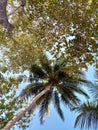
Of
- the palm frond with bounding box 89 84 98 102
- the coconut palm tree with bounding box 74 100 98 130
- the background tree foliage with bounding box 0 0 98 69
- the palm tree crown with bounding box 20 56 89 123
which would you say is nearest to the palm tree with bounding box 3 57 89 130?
the palm tree crown with bounding box 20 56 89 123

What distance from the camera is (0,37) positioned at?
1480 cm

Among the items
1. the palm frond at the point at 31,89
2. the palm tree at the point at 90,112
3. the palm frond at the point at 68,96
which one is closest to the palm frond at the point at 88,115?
the palm tree at the point at 90,112

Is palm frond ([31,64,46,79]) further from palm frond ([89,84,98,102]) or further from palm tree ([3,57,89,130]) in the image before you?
palm frond ([89,84,98,102])

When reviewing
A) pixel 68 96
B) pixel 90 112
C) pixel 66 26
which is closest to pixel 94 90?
pixel 90 112

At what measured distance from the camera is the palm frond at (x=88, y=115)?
19236 mm

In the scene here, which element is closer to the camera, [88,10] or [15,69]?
[88,10]

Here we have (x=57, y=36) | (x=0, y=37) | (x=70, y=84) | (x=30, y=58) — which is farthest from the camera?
(x=70, y=84)

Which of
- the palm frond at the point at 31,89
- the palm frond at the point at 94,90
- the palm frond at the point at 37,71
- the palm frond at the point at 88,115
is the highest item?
the palm frond at the point at 37,71

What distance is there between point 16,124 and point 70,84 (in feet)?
28.3

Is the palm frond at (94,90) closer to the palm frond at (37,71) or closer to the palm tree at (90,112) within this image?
the palm tree at (90,112)

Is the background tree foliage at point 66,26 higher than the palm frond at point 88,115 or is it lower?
higher

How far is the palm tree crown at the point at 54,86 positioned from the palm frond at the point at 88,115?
3.90 m

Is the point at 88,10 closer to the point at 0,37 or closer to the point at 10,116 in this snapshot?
the point at 0,37

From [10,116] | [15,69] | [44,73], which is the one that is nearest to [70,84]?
[44,73]
